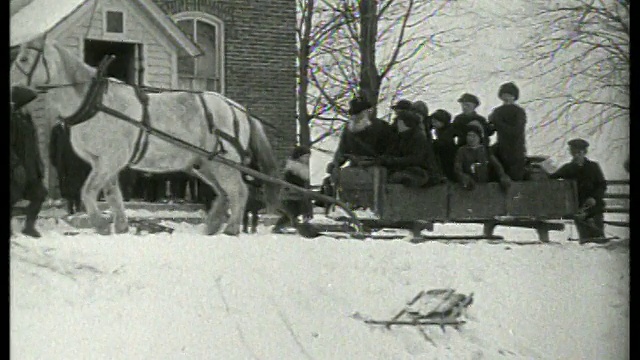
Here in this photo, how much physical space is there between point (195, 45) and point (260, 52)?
343 mm

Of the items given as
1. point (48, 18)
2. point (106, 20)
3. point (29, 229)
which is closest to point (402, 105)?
point (106, 20)

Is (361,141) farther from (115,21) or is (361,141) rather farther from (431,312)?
(115,21)

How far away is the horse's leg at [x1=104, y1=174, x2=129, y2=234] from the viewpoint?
14.0ft

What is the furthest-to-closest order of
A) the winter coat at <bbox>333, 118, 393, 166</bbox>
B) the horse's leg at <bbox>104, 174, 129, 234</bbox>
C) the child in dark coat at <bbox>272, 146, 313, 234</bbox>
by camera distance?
the winter coat at <bbox>333, 118, 393, 166</bbox> < the child in dark coat at <bbox>272, 146, 313, 234</bbox> < the horse's leg at <bbox>104, 174, 129, 234</bbox>

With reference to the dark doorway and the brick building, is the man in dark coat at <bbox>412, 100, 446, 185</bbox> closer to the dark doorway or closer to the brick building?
the brick building

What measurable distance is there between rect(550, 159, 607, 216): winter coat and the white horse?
185 cm

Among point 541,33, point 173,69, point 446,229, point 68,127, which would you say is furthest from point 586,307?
point 68,127

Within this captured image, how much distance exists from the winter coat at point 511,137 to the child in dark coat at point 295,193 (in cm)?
123

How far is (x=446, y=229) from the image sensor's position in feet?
18.1

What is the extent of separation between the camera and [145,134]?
4512 mm

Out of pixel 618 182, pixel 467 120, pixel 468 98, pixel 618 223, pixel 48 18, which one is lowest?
pixel 618 223

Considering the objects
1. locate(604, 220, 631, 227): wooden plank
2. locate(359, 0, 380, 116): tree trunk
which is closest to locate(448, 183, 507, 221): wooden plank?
locate(604, 220, 631, 227): wooden plank

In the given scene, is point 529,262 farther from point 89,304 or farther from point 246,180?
point 89,304
